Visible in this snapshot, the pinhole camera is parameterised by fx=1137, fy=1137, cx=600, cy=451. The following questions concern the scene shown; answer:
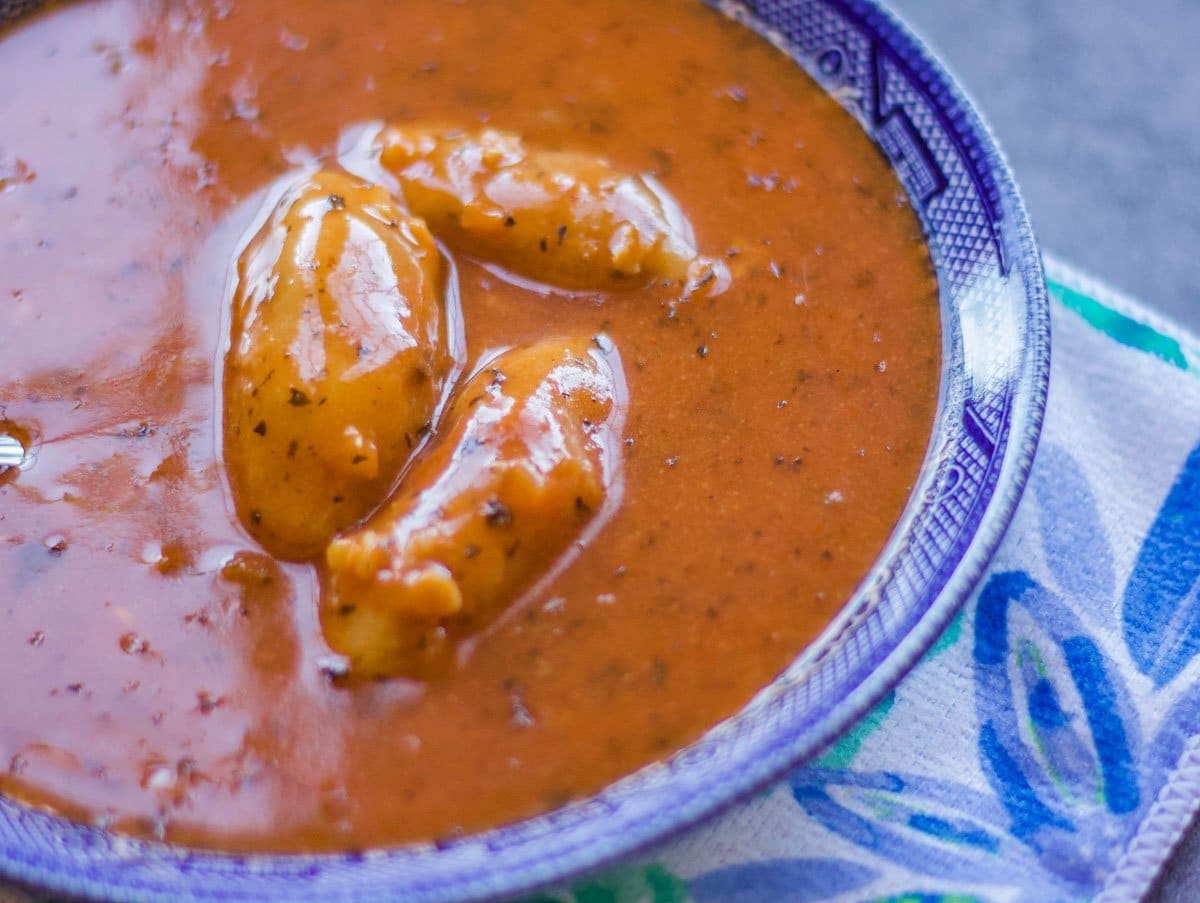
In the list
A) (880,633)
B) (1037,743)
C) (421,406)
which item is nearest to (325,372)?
(421,406)

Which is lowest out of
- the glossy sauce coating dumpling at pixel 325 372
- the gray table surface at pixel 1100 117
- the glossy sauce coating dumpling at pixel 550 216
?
the glossy sauce coating dumpling at pixel 325 372

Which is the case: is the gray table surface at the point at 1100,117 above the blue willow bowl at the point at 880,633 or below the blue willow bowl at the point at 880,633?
above

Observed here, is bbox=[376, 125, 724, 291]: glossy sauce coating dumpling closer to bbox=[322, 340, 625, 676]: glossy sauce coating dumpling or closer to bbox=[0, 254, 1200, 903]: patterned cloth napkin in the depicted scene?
bbox=[322, 340, 625, 676]: glossy sauce coating dumpling

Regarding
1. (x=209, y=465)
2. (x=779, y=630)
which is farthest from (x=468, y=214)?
(x=779, y=630)

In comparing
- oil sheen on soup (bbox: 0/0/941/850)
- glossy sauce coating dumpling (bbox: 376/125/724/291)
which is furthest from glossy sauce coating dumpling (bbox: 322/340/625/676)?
glossy sauce coating dumpling (bbox: 376/125/724/291)

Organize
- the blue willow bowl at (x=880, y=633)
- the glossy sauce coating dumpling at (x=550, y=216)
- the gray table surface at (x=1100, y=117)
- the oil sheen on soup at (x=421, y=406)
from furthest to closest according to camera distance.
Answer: the gray table surface at (x=1100, y=117) → the glossy sauce coating dumpling at (x=550, y=216) → the oil sheen on soup at (x=421, y=406) → the blue willow bowl at (x=880, y=633)

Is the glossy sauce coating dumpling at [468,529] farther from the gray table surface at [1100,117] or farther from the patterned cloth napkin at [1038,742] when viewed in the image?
the gray table surface at [1100,117]

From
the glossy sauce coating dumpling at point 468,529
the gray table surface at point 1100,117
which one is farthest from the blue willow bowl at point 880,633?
the gray table surface at point 1100,117
